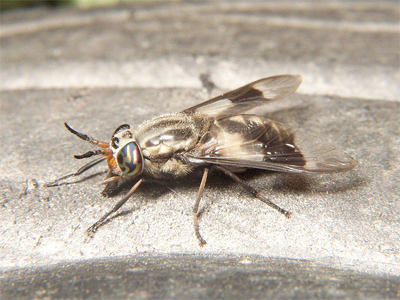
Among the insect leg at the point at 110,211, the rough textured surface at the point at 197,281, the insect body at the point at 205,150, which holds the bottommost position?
the rough textured surface at the point at 197,281

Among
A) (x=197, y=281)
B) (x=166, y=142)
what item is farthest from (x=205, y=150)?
(x=197, y=281)

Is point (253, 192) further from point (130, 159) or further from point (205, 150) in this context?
point (130, 159)

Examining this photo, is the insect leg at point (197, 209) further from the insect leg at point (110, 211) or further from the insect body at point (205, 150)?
the insect leg at point (110, 211)

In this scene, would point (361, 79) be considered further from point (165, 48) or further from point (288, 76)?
point (165, 48)

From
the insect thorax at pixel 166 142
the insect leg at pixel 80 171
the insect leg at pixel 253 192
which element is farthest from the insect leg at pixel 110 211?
the insect leg at pixel 253 192

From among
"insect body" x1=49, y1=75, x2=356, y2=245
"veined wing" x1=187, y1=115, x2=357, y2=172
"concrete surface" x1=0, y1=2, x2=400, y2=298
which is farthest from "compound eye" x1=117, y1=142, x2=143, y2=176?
"veined wing" x1=187, y1=115, x2=357, y2=172

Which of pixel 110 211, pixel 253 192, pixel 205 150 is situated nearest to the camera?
pixel 110 211
